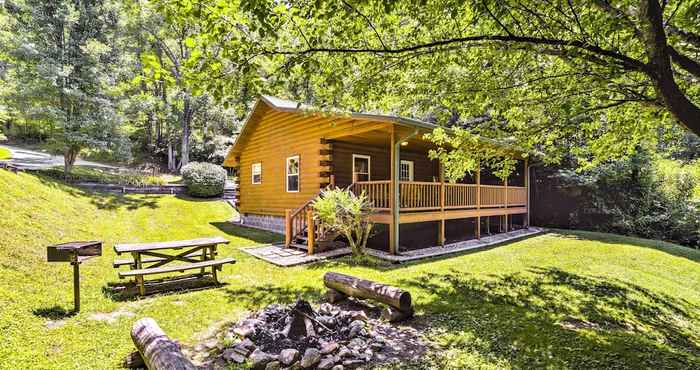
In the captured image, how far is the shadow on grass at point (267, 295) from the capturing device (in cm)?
540

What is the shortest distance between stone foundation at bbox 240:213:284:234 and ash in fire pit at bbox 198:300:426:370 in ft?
28.6

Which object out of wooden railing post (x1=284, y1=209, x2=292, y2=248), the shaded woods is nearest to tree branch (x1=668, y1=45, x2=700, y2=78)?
wooden railing post (x1=284, y1=209, x2=292, y2=248)

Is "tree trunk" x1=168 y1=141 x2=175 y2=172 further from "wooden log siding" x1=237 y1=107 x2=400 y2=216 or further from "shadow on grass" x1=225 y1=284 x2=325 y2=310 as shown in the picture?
"shadow on grass" x1=225 y1=284 x2=325 y2=310

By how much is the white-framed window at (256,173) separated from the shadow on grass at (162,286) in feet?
27.6

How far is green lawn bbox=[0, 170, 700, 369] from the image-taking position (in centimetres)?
373

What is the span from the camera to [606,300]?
5.93 m

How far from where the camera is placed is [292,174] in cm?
1238

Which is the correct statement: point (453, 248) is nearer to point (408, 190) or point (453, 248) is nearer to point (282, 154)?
point (408, 190)

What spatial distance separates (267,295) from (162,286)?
2.01m

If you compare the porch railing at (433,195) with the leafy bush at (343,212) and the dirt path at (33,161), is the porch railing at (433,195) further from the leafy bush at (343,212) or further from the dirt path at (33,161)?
the dirt path at (33,161)

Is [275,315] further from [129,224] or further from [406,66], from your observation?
[129,224]

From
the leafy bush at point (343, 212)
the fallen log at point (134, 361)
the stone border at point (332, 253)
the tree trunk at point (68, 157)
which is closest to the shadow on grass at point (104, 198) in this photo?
the tree trunk at point (68, 157)

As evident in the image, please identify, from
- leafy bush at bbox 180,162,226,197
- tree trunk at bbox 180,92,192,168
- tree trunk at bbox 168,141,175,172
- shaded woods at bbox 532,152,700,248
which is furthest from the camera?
tree trunk at bbox 168,141,175,172

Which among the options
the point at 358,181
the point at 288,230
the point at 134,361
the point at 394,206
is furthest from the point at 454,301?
the point at 358,181
